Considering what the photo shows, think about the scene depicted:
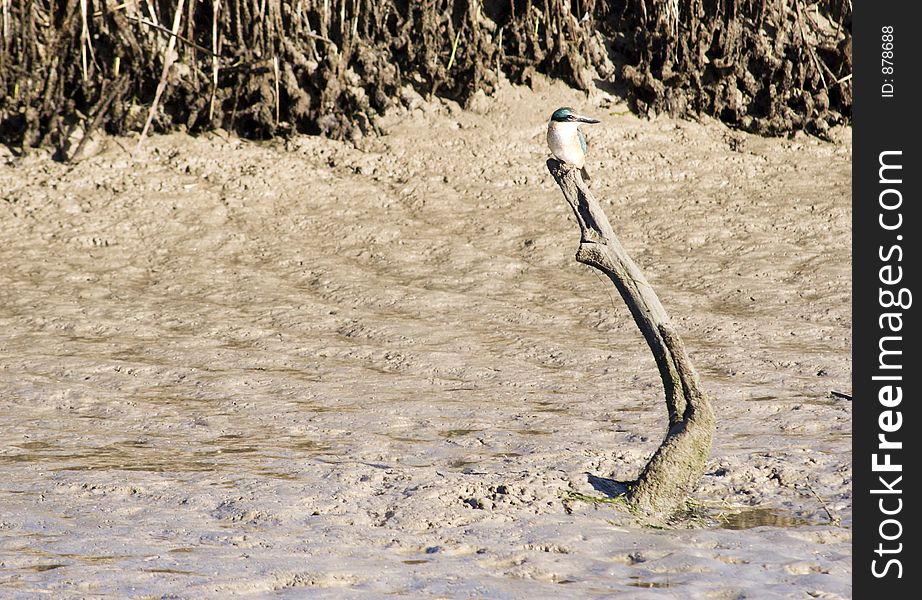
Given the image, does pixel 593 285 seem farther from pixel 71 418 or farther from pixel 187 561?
pixel 187 561

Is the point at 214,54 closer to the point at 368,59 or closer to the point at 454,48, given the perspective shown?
the point at 368,59

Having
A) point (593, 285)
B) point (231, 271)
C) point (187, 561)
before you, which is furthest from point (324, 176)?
point (187, 561)

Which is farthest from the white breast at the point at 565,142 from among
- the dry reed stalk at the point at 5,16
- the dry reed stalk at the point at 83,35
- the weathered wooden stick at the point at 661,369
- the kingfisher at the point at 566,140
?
the dry reed stalk at the point at 5,16

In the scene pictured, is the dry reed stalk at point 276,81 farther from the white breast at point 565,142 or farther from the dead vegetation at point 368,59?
the white breast at point 565,142

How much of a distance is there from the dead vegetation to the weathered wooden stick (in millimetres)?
3519

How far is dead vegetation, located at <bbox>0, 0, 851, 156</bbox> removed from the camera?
6.47 m

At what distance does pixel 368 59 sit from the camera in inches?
267

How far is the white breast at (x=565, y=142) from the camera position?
393 centimetres

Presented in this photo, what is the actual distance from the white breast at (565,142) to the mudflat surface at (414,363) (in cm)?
90

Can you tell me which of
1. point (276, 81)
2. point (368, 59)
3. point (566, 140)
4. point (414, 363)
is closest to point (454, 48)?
point (368, 59)

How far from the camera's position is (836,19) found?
7.40 meters

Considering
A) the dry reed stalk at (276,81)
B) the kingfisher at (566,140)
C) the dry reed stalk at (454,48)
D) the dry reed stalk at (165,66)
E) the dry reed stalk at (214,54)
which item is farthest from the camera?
the dry reed stalk at (454,48)

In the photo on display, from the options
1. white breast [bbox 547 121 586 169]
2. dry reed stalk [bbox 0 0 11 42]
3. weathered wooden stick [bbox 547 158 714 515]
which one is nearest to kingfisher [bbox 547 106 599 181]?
white breast [bbox 547 121 586 169]

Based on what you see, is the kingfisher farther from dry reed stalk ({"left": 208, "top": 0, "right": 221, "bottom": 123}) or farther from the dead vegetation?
dry reed stalk ({"left": 208, "top": 0, "right": 221, "bottom": 123})
